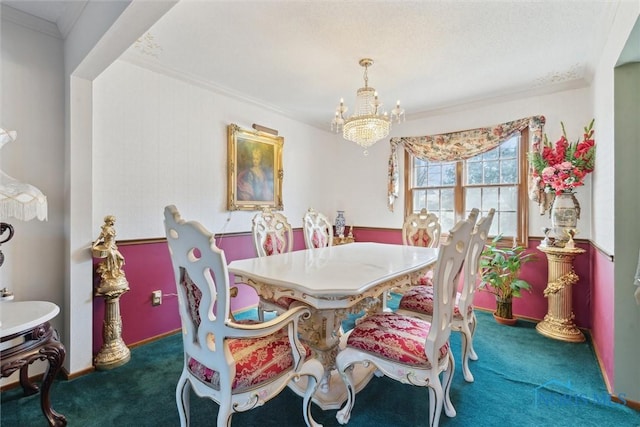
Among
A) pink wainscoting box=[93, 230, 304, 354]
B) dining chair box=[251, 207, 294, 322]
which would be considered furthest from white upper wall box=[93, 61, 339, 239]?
dining chair box=[251, 207, 294, 322]

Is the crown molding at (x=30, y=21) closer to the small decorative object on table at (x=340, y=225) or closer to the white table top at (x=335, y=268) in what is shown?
the white table top at (x=335, y=268)

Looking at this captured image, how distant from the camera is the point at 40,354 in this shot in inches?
60.2

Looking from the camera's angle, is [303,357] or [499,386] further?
[499,386]

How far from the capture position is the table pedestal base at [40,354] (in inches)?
55.6

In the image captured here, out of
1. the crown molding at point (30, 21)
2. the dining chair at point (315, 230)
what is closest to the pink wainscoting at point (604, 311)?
the dining chair at point (315, 230)

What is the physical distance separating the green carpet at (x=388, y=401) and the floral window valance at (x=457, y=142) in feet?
7.26

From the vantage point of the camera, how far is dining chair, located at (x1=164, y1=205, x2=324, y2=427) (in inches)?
46.0

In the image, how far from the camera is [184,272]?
130 cm

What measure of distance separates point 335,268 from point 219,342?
0.91 metres

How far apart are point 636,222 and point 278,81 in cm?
295

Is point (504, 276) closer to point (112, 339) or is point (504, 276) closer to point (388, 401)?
point (388, 401)

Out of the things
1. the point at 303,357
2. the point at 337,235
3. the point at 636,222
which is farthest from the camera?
the point at 337,235

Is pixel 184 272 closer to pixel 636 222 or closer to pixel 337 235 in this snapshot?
pixel 636 222

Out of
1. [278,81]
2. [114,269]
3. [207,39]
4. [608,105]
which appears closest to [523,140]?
[608,105]
